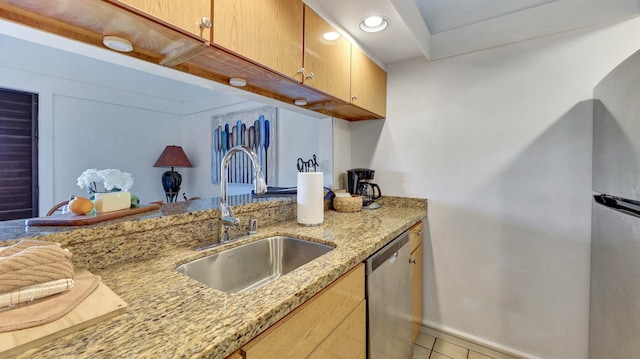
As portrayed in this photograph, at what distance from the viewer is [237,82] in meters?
1.21

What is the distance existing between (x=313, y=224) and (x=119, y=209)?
86 cm

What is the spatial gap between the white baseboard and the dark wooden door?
3.71m

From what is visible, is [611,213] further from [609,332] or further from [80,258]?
[80,258]

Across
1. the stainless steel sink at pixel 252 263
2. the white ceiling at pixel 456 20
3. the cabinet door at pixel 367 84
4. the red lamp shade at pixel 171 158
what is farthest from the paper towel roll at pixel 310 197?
the red lamp shade at pixel 171 158

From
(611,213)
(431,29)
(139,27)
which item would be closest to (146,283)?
(139,27)

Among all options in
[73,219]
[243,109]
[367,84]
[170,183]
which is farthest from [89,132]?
[367,84]

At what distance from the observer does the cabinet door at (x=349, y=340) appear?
0.78m

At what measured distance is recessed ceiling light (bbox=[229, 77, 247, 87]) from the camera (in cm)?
119

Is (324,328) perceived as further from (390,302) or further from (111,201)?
(111,201)

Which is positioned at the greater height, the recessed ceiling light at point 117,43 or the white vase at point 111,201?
the recessed ceiling light at point 117,43

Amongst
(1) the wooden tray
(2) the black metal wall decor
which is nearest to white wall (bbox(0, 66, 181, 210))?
(2) the black metal wall decor

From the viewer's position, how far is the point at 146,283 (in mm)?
696

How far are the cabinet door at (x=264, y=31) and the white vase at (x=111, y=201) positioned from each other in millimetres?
696

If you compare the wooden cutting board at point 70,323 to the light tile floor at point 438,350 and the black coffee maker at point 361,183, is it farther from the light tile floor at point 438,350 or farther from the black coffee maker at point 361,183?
the light tile floor at point 438,350
